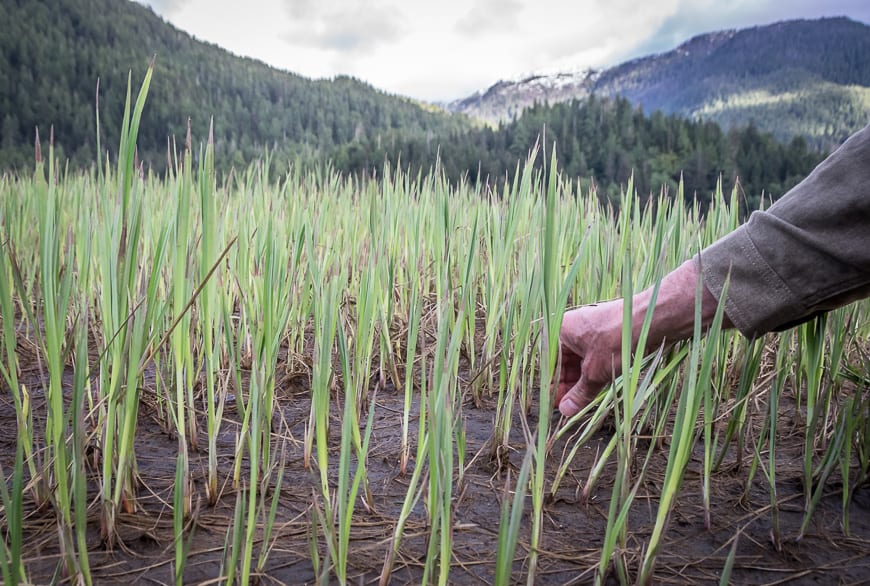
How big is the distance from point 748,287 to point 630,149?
14.1m

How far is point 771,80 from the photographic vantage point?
87.5ft

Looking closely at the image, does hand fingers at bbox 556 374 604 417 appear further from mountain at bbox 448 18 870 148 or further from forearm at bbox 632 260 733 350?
mountain at bbox 448 18 870 148

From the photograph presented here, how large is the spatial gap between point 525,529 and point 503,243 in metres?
0.67

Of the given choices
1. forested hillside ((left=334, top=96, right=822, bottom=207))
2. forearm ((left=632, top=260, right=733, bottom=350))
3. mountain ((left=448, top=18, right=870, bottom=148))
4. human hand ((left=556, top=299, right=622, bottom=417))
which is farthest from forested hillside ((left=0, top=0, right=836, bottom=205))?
forearm ((left=632, top=260, right=733, bottom=350))

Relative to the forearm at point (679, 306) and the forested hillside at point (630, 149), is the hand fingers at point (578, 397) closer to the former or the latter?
the forearm at point (679, 306)

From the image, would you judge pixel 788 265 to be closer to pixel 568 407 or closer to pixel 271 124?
pixel 568 407

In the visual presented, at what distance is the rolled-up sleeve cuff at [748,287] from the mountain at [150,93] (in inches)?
355

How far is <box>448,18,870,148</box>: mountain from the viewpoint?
61.5 feet

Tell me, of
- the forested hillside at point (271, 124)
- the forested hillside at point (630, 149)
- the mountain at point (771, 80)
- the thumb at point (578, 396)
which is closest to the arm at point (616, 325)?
the thumb at point (578, 396)

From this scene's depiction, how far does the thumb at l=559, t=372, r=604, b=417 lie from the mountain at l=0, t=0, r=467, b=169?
8856 mm

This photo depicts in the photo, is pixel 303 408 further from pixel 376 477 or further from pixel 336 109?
pixel 336 109

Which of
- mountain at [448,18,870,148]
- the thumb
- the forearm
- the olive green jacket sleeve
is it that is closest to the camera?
the olive green jacket sleeve

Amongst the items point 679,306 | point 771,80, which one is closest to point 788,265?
point 679,306

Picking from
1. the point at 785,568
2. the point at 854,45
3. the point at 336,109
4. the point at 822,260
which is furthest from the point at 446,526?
the point at 854,45
